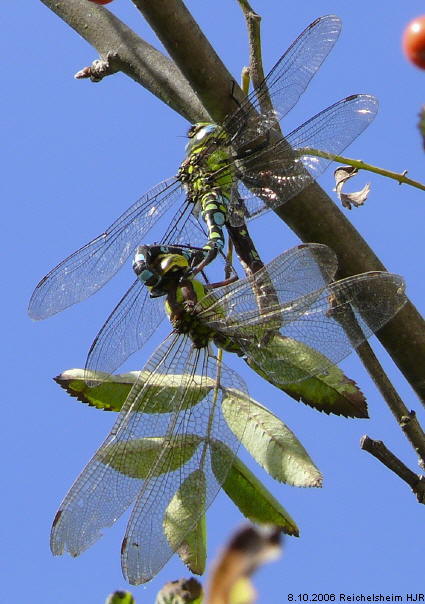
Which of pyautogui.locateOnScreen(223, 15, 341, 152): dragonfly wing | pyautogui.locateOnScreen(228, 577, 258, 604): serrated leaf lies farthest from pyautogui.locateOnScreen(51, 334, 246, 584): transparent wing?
pyautogui.locateOnScreen(228, 577, 258, 604): serrated leaf

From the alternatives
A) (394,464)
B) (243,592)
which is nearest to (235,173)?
(394,464)

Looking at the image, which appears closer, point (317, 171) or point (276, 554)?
point (276, 554)

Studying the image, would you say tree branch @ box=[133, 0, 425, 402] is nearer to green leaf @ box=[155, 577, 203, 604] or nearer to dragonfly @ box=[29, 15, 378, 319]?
dragonfly @ box=[29, 15, 378, 319]

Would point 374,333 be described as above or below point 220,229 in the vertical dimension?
below

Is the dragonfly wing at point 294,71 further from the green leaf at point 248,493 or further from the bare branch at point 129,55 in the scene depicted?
the green leaf at point 248,493

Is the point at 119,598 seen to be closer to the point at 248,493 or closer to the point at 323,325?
the point at 248,493

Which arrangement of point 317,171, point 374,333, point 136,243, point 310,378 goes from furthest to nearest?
point 136,243, point 317,171, point 374,333, point 310,378

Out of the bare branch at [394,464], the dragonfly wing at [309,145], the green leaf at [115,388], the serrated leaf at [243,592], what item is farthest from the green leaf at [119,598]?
the dragonfly wing at [309,145]

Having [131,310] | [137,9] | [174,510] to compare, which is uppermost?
[137,9]

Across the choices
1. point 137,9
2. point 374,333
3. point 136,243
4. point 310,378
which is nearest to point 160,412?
point 310,378

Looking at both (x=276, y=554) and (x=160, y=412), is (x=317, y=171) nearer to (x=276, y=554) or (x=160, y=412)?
(x=160, y=412)
